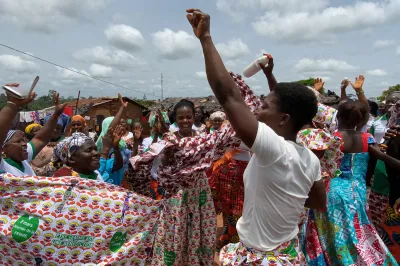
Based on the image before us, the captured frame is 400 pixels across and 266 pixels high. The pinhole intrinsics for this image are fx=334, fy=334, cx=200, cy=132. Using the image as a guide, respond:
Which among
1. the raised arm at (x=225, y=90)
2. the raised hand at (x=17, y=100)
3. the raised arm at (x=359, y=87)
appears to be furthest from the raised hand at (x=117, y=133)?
the raised arm at (x=359, y=87)

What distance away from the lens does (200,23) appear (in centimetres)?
152

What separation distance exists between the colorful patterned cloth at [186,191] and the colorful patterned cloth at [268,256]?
55.6 inches

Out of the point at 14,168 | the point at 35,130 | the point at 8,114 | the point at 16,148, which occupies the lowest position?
the point at 14,168

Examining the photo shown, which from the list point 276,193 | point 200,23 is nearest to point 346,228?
point 276,193

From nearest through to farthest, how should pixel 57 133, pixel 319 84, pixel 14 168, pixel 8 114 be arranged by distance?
pixel 8 114 < pixel 14 168 < pixel 319 84 < pixel 57 133

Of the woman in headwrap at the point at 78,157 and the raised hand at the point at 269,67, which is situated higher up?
the raised hand at the point at 269,67

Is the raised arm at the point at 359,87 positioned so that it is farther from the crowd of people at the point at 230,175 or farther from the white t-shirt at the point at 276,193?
the white t-shirt at the point at 276,193

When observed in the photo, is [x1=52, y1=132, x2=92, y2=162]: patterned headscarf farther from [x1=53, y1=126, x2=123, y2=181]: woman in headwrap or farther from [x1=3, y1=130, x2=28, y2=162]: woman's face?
[x1=3, y1=130, x2=28, y2=162]: woman's face

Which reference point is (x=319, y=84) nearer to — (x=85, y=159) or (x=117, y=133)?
(x=117, y=133)

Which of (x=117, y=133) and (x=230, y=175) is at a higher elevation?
(x=117, y=133)

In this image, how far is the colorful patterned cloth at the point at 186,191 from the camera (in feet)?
10.2

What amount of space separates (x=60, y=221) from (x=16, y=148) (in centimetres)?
80

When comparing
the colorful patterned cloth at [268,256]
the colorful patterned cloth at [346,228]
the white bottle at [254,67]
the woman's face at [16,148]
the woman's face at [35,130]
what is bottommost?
the colorful patterned cloth at [346,228]

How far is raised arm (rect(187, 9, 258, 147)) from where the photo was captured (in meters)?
1.42
